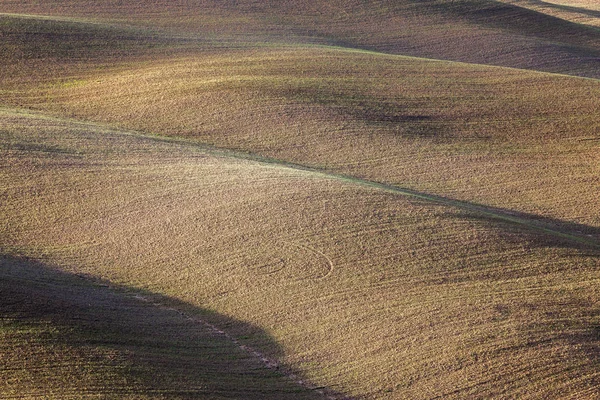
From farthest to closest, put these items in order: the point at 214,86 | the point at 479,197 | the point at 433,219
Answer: the point at 214,86, the point at 479,197, the point at 433,219

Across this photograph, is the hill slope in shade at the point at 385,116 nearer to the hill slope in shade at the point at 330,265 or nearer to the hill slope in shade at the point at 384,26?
the hill slope in shade at the point at 330,265

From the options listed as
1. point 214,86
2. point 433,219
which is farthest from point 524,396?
point 214,86

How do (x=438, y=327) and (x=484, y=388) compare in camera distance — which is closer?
(x=484, y=388)

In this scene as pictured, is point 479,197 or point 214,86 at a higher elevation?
point 214,86

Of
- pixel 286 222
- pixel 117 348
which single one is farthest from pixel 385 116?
pixel 117 348

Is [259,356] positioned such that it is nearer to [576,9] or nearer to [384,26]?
[384,26]

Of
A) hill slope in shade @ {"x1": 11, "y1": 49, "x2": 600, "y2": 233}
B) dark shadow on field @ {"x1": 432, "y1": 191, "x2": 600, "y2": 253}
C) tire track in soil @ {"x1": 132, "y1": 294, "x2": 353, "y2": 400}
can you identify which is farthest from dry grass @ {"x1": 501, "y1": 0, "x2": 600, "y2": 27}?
tire track in soil @ {"x1": 132, "y1": 294, "x2": 353, "y2": 400}

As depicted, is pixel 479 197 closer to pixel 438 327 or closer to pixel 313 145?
pixel 313 145
